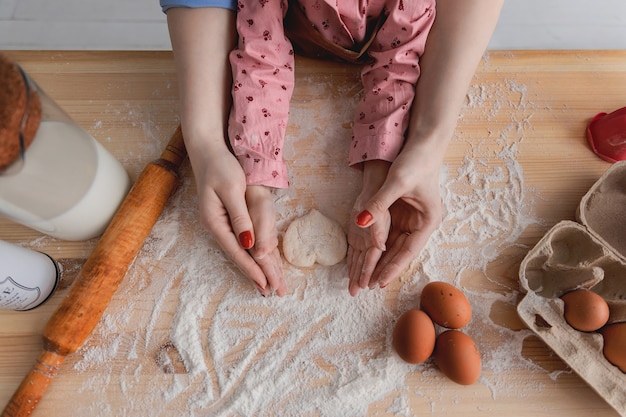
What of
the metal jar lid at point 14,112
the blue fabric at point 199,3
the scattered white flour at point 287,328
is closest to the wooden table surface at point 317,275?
the scattered white flour at point 287,328

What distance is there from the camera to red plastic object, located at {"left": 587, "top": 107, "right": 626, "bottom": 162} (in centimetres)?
75

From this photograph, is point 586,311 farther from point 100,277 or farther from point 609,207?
point 100,277

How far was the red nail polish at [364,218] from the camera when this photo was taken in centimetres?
65

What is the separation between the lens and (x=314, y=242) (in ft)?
2.35

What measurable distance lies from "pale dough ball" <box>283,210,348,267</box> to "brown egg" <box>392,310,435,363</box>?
0.14 metres

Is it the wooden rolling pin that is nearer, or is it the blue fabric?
the wooden rolling pin

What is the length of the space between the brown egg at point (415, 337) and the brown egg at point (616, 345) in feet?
0.79

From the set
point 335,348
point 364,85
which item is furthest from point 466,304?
point 364,85

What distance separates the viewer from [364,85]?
81 cm

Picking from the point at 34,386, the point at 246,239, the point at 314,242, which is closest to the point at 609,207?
the point at 314,242

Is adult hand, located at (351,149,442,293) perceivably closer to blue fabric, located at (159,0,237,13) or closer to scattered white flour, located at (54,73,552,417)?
scattered white flour, located at (54,73,552,417)

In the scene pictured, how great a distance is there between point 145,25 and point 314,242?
2.41 ft

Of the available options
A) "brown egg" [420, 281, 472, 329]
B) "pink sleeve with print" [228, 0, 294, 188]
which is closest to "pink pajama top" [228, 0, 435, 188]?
"pink sleeve with print" [228, 0, 294, 188]

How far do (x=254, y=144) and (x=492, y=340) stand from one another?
0.46 meters
